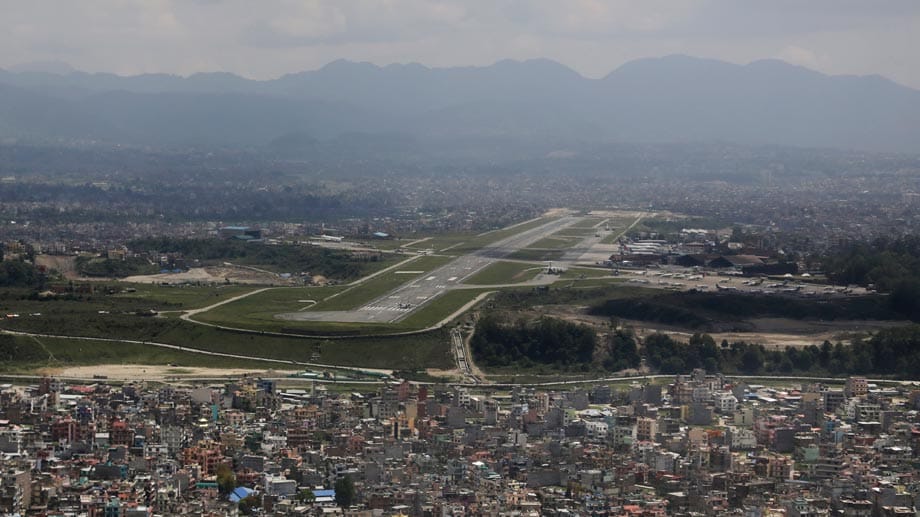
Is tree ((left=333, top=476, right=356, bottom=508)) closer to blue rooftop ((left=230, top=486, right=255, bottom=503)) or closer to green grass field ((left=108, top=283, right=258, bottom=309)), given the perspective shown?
blue rooftop ((left=230, top=486, right=255, bottom=503))

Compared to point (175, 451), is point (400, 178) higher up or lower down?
higher up

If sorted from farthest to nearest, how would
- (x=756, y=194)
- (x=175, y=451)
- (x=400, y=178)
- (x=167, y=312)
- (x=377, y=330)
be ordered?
(x=400, y=178) < (x=756, y=194) < (x=167, y=312) < (x=377, y=330) < (x=175, y=451)

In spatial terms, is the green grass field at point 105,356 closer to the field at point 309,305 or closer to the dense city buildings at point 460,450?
the field at point 309,305

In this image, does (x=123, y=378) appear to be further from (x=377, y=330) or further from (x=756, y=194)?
(x=756, y=194)

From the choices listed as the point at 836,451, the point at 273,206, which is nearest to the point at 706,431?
the point at 836,451

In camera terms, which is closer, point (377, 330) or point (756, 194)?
point (377, 330)

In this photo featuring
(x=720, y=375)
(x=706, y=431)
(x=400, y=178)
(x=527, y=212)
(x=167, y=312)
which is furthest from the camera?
(x=400, y=178)

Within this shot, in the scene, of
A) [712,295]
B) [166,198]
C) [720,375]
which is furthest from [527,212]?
[720,375]

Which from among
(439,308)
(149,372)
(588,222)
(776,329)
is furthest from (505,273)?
(588,222)
